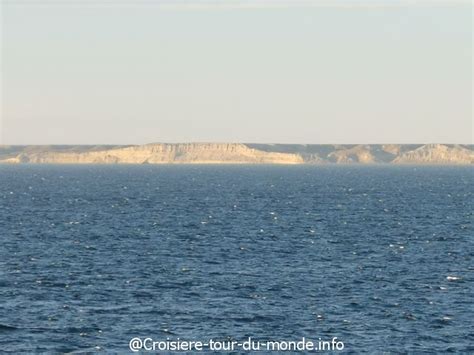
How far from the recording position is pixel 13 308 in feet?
214

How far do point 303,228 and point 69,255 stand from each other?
124 feet

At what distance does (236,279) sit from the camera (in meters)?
77.5

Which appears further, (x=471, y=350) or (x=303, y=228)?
(x=303, y=228)

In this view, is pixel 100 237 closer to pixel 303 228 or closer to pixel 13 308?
pixel 303 228

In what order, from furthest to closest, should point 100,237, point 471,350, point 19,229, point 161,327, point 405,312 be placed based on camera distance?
point 19,229, point 100,237, point 405,312, point 161,327, point 471,350

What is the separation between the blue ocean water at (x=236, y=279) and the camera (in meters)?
59.3

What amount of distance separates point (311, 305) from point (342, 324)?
5888 mm

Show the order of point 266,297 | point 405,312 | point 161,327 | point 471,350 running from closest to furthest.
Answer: point 471,350 → point 161,327 → point 405,312 → point 266,297

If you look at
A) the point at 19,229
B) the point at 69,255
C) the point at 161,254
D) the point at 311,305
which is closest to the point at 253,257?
the point at 161,254

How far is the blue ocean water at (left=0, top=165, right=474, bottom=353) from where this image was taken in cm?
5934

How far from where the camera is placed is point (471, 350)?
5559cm

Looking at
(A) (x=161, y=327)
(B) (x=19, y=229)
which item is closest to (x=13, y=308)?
(A) (x=161, y=327)

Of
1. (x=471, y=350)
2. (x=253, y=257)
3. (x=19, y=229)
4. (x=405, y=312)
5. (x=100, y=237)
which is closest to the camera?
(x=471, y=350)

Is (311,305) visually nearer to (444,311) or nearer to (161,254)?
(444,311)
